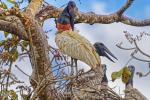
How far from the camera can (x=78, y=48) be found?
6996 mm

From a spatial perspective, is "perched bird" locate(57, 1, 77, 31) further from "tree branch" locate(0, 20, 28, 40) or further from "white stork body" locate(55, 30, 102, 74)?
"tree branch" locate(0, 20, 28, 40)

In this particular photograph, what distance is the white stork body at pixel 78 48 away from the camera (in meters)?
6.74

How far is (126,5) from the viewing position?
8078 mm

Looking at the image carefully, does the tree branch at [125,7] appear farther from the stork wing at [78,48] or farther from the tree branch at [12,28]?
the tree branch at [12,28]

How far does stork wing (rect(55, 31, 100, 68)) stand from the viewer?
6.78m

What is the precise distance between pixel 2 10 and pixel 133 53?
5.40 ft

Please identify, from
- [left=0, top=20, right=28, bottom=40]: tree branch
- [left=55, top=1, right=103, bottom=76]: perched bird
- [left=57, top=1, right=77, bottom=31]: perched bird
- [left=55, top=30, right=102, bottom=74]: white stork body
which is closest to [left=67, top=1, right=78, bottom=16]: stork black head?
[left=57, top=1, right=77, bottom=31]: perched bird

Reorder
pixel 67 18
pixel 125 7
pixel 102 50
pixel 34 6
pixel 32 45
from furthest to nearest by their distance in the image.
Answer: pixel 102 50
pixel 125 7
pixel 67 18
pixel 34 6
pixel 32 45

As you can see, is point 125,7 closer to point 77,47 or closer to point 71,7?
point 71,7

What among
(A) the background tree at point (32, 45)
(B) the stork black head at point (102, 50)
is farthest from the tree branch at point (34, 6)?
(B) the stork black head at point (102, 50)

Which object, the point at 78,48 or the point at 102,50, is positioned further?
the point at 102,50

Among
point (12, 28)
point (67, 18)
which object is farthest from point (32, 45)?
point (67, 18)

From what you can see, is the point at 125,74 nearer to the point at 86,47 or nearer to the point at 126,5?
the point at 86,47

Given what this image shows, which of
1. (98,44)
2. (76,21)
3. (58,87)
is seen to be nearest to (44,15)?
(76,21)
